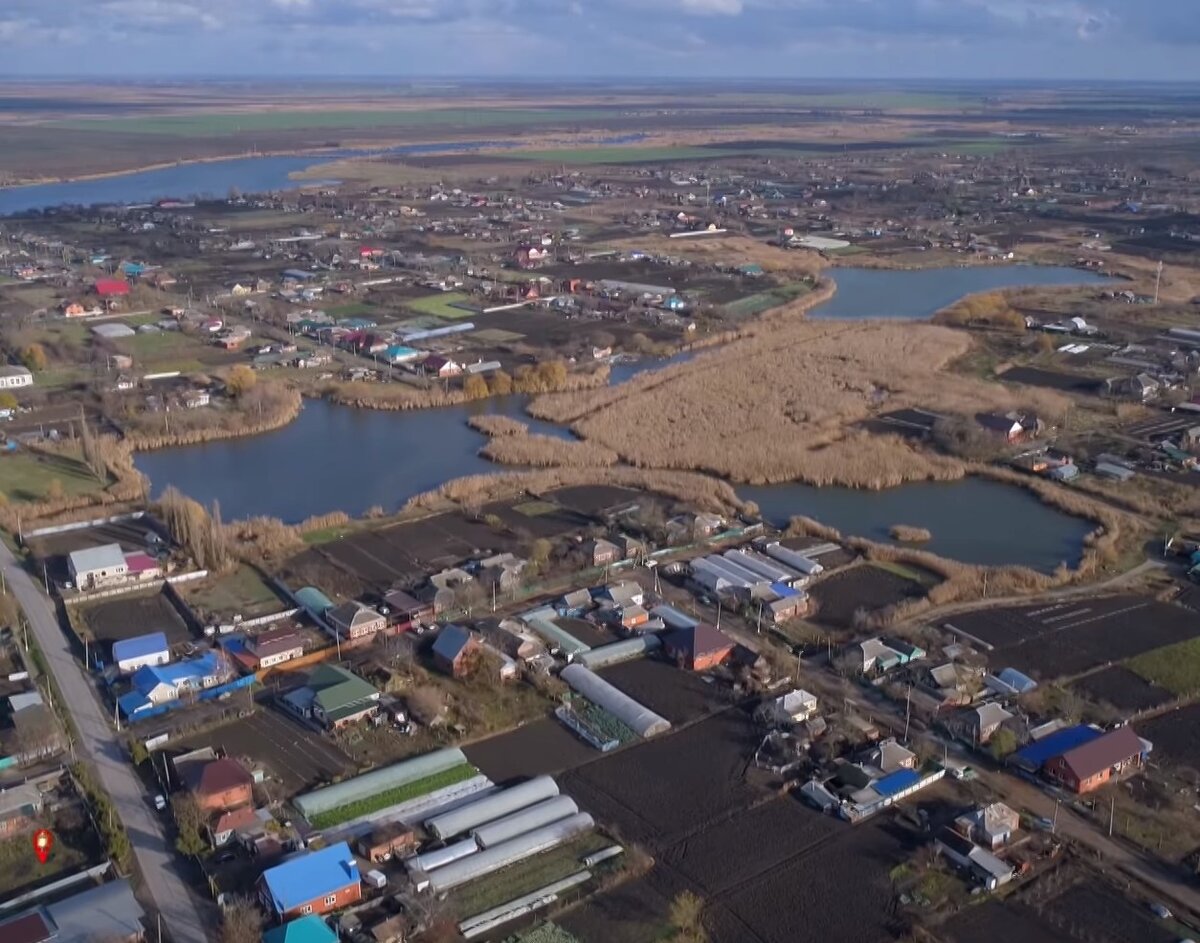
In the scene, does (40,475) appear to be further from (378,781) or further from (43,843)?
(378,781)

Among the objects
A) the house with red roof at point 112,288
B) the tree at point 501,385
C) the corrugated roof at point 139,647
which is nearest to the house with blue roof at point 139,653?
the corrugated roof at point 139,647

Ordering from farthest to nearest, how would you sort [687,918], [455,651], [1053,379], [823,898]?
[1053,379]
[455,651]
[823,898]
[687,918]

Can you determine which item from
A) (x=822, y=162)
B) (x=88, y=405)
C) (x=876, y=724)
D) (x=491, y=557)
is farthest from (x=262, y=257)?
(x=822, y=162)

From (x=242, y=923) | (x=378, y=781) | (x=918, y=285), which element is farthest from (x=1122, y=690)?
(x=918, y=285)

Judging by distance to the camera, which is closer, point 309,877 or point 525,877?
point 309,877

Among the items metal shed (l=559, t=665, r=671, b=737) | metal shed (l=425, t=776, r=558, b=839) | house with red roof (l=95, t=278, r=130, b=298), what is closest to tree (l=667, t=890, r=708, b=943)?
metal shed (l=425, t=776, r=558, b=839)

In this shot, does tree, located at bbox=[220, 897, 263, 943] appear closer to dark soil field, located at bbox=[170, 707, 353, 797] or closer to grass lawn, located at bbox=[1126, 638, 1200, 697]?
dark soil field, located at bbox=[170, 707, 353, 797]

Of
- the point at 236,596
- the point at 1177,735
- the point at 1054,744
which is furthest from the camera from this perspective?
the point at 236,596
